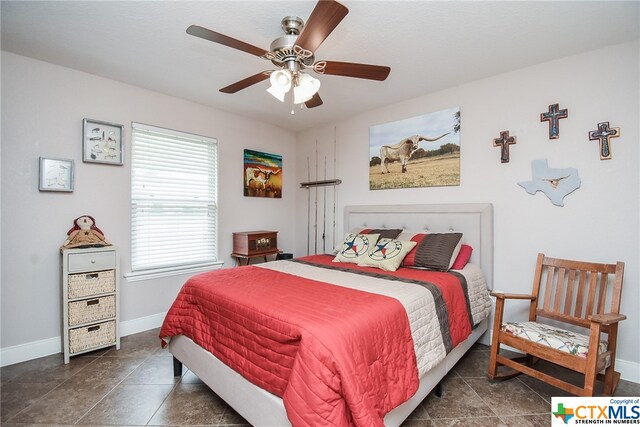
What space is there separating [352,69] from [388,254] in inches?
60.3

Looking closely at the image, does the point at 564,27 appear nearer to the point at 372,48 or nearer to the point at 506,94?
the point at 506,94

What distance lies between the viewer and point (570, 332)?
1976mm

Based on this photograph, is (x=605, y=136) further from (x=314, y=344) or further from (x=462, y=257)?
(x=314, y=344)

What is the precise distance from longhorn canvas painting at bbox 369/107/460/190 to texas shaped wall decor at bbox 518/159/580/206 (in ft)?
2.04

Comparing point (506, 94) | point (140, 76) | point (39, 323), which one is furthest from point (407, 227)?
point (39, 323)

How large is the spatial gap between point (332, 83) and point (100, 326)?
3.05 metres

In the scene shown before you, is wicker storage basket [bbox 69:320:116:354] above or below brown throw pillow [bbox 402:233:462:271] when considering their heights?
below

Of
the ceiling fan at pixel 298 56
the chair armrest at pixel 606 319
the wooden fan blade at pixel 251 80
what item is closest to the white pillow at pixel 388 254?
the chair armrest at pixel 606 319

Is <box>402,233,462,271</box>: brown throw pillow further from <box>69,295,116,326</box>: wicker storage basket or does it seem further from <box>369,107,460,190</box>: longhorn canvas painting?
<box>69,295,116,326</box>: wicker storage basket

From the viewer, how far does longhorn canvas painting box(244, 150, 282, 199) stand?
3906mm

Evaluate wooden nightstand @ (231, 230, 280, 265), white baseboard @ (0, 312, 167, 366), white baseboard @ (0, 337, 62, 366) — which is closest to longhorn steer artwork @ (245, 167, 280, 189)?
wooden nightstand @ (231, 230, 280, 265)

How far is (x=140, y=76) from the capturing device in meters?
2.72

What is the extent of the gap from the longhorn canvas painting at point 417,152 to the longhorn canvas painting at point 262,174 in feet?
4.73

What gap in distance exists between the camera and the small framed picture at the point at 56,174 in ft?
8.01
